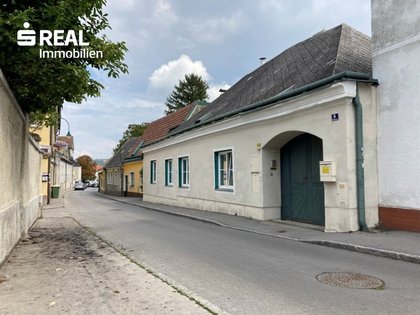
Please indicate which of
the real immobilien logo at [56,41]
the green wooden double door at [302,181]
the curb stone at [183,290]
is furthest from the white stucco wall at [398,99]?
the real immobilien logo at [56,41]

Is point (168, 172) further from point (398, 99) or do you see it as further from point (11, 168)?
point (398, 99)

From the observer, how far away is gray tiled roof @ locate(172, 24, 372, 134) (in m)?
10.4

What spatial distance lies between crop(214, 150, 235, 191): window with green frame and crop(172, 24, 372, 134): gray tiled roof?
6.55 feet

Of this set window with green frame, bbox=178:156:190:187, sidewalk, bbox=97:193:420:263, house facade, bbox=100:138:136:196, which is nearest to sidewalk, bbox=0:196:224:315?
sidewalk, bbox=97:193:420:263

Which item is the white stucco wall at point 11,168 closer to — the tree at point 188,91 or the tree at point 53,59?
the tree at point 53,59

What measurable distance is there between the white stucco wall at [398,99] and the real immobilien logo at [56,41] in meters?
6.74

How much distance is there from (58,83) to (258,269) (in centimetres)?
519

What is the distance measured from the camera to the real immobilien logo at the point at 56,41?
6.12m

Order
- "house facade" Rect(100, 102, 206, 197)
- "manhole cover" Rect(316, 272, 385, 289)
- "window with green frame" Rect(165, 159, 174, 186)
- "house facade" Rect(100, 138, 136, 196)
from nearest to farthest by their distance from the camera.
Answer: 1. "manhole cover" Rect(316, 272, 385, 289)
2. "window with green frame" Rect(165, 159, 174, 186)
3. "house facade" Rect(100, 102, 206, 197)
4. "house facade" Rect(100, 138, 136, 196)

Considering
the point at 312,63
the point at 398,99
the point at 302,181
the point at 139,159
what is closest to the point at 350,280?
the point at 398,99

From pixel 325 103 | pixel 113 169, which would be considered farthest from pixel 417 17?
pixel 113 169

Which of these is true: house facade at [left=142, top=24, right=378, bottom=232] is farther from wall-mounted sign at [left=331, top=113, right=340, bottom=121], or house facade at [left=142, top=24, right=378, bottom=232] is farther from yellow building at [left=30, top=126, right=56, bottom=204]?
yellow building at [left=30, top=126, right=56, bottom=204]

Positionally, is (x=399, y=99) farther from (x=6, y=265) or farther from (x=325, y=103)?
(x=6, y=265)

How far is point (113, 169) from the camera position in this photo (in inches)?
1499
